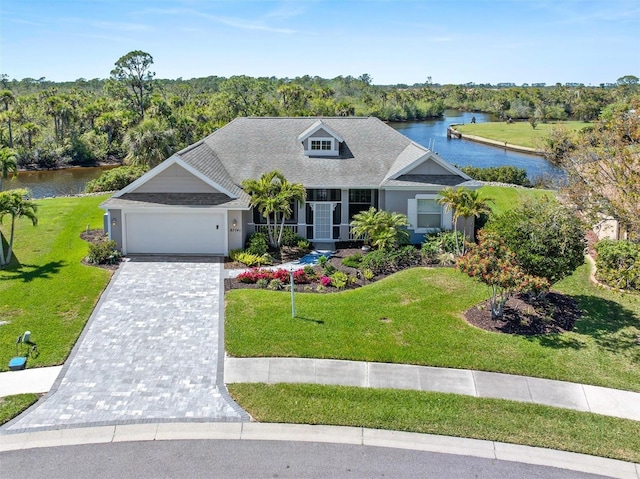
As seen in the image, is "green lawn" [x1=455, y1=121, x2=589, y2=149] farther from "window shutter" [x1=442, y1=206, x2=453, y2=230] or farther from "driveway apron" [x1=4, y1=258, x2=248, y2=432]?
"driveway apron" [x1=4, y1=258, x2=248, y2=432]

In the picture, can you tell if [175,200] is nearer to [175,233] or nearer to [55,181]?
[175,233]

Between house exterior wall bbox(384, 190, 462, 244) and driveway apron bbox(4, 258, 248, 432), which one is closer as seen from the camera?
driveway apron bbox(4, 258, 248, 432)

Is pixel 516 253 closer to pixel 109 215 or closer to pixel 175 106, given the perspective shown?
pixel 109 215

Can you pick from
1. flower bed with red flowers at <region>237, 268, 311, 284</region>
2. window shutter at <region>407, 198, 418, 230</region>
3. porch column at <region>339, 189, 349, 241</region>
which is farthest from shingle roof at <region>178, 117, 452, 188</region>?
flower bed with red flowers at <region>237, 268, 311, 284</region>

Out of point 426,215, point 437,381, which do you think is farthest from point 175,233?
point 437,381

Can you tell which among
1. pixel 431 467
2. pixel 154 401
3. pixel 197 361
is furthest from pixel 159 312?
pixel 431 467
